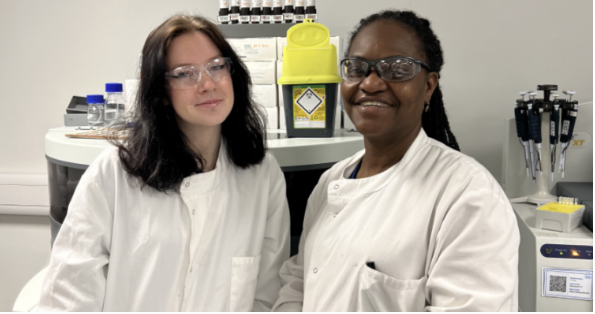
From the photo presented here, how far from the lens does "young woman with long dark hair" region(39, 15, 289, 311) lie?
42.0 inches

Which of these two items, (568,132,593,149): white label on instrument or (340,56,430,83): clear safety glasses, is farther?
(568,132,593,149): white label on instrument

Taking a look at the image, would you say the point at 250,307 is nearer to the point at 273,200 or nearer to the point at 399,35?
the point at 273,200

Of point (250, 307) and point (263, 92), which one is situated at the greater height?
point (263, 92)

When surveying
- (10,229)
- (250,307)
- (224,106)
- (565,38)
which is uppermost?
(565,38)

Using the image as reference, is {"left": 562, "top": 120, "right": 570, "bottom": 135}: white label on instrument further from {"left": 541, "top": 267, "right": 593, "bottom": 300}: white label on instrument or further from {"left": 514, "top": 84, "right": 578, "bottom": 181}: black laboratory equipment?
{"left": 541, "top": 267, "right": 593, "bottom": 300}: white label on instrument

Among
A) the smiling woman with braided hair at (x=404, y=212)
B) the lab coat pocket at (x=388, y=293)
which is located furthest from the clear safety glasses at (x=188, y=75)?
the lab coat pocket at (x=388, y=293)

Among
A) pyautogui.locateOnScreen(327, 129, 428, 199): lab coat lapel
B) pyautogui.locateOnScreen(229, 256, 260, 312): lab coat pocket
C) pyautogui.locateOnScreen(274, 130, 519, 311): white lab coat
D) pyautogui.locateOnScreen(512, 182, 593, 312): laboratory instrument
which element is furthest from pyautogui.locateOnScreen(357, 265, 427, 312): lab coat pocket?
pyautogui.locateOnScreen(512, 182, 593, 312): laboratory instrument

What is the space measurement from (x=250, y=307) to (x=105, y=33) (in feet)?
6.29

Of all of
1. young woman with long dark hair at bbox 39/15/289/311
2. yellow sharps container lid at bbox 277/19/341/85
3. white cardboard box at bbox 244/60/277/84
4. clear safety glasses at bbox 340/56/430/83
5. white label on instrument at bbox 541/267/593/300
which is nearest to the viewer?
clear safety glasses at bbox 340/56/430/83

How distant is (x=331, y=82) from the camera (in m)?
1.56

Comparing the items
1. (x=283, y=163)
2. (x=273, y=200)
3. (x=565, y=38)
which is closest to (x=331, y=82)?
(x=283, y=163)

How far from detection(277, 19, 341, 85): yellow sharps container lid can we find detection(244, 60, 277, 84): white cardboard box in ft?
0.71

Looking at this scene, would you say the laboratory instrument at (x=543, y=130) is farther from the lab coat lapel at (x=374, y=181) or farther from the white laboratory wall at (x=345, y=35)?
the lab coat lapel at (x=374, y=181)

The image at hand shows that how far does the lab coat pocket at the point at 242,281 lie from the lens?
1.15 metres
